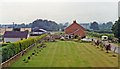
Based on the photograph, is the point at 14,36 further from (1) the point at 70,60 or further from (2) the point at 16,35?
(1) the point at 70,60

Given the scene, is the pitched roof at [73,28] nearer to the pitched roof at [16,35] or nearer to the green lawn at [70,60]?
→ the pitched roof at [16,35]

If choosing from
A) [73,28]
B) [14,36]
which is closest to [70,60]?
[14,36]

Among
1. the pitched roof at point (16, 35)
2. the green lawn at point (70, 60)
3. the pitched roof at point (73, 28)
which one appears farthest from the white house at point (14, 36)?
the green lawn at point (70, 60)

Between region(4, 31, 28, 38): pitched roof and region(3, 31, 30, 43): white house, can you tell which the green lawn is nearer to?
region(3, 31, 30, 43): white house

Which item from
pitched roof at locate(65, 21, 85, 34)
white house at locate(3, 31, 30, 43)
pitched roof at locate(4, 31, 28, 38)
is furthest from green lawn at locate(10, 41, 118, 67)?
pitched roof at locate(65, 21, 85, 34)

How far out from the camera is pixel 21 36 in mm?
44656

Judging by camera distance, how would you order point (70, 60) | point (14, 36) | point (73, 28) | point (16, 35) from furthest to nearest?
point (73, 28), point (16, 35), point (14, 36), point (70, 60)

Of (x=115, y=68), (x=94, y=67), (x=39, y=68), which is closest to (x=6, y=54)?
(x=39, y=68)

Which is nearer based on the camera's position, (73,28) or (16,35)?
(16,35)

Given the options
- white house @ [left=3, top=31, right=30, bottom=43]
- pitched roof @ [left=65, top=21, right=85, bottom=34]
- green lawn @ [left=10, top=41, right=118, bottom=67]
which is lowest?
green lawn @ [left=10, top=41, right=118, bottom=67]

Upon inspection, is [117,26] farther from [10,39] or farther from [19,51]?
[10,39]

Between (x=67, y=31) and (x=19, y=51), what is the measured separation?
42055 millimetres

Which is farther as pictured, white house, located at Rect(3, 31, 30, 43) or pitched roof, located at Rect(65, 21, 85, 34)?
pitched roof, located at Rect(65, 21, 85, 34)

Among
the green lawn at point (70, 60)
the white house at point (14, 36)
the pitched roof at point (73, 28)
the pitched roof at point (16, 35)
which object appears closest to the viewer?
the green lawn at point (70, 60)
